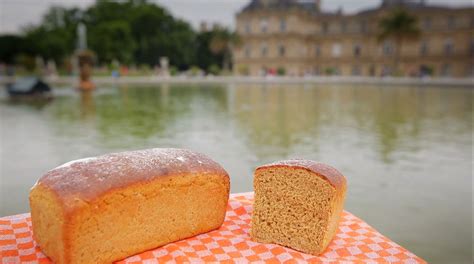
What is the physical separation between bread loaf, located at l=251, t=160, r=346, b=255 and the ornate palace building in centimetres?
5151

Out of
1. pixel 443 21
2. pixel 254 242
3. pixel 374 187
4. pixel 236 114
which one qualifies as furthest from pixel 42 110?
pixel 443 21

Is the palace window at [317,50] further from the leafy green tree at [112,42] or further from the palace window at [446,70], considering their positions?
the leafy green tree at [112,42]

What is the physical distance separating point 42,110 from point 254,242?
42.0 ft

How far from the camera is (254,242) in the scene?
3367 mm

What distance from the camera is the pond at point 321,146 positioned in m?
4.69

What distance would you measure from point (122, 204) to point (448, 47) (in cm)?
5755

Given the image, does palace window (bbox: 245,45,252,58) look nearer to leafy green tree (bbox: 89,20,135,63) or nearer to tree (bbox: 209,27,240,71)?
tree (bbox: 209,27,240,71)

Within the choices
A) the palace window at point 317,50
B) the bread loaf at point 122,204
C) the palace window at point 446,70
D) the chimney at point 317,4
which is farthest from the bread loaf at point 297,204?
the chimney at point 317,4

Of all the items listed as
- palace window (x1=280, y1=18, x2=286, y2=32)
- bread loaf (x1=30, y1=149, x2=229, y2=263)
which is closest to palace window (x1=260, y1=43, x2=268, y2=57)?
palace window (x1=280, y1=18, x2=286, y2=32)

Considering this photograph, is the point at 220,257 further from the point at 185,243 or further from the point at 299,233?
the point at 299,233

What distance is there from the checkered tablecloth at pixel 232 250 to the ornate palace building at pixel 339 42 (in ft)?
169

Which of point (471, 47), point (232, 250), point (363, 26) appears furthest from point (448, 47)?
point (232, 250)

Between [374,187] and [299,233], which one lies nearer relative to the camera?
[299,233]

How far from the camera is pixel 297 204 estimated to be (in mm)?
3234
